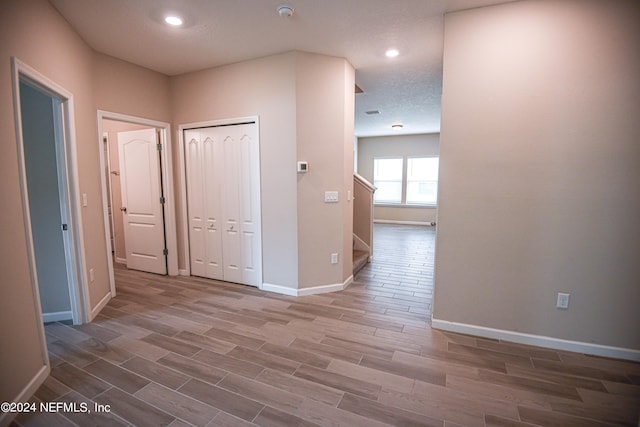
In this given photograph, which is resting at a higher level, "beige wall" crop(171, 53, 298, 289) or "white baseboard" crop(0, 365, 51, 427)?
"beige wall" crop(171, 53, 298, 289)

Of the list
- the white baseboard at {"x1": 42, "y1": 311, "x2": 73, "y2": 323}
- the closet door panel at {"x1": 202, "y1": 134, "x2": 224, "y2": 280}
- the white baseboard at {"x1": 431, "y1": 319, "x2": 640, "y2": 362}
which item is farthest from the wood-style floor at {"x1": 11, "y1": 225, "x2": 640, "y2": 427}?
the closet door panel at {"x1": 202, "y1": 134, "x2": 224, "y2": 280}

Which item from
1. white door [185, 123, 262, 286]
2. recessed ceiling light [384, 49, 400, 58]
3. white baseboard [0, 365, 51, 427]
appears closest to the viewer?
white baseboard [0, 365, 51, 427]

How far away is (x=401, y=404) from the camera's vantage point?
1.79 metres

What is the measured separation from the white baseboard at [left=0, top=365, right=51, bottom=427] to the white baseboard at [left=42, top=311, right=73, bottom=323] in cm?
96

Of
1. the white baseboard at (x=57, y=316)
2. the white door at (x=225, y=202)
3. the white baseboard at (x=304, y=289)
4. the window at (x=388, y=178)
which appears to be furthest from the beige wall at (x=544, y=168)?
the window at (x=388, y=178)

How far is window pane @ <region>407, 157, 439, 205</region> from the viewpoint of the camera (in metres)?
8.76

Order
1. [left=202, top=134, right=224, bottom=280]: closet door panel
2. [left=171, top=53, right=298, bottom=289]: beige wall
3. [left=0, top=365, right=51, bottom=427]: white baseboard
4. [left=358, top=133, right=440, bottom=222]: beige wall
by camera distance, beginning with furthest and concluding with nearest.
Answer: [left=358, top=133, right=440, bottom=222]: beige wall < [left=202, top=134, right=224, bottom=280]: closet door panel < [left=171, top=53, right=298, bottom=289]: beige wall < [left=0, top=365, right=51, bottom=427]: white baseboard

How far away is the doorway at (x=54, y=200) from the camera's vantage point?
2592 mm

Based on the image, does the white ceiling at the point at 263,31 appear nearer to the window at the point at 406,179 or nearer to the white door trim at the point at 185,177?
the white door trim at the point at 185,177

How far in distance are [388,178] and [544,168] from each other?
7.05 metres

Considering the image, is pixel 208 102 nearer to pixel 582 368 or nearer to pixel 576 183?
pixel 576 183

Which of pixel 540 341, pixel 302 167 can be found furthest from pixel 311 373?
pixel 302 167

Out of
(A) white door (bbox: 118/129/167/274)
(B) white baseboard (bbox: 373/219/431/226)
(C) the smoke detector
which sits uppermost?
(C) the smoke detector

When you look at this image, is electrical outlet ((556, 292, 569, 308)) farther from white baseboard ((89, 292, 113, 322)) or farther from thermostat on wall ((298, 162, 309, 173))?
white baseboard ((89, 292, 113, 322))
